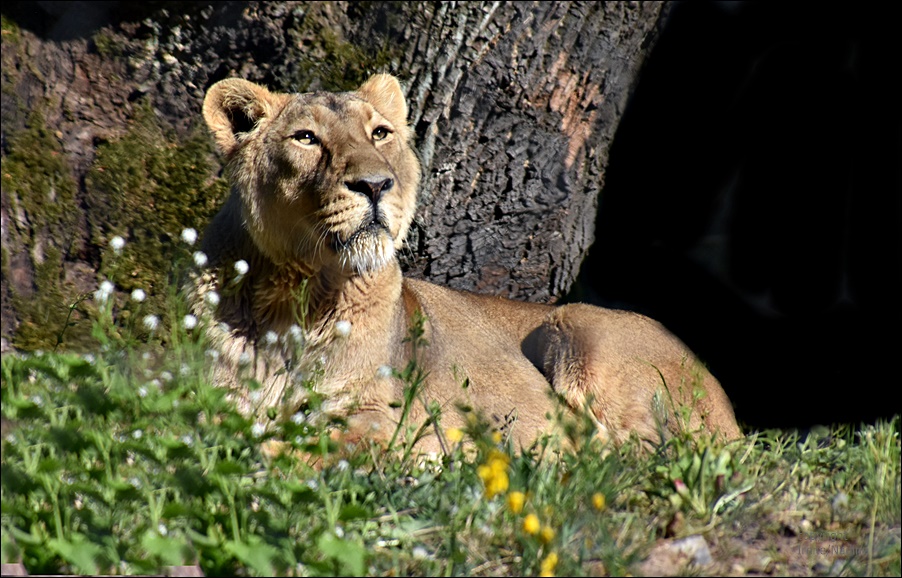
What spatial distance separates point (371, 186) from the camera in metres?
4.82

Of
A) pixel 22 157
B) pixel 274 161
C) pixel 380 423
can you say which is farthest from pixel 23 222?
pixel 380 423

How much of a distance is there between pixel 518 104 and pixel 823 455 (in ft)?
11.0

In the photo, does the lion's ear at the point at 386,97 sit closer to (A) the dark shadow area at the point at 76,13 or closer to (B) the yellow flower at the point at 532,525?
(A) the dark shadow area at the point at 76,13

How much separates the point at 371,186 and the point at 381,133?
0.79 metres

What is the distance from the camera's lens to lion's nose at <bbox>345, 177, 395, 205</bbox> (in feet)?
15.8

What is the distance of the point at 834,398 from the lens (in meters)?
7.00

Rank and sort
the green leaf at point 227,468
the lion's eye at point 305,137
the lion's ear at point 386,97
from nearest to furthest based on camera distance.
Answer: the green leaf at point 227,468 < the lion's eye at point 305,137 < the lion's ear at point 386,97

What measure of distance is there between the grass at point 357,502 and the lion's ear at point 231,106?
173cm

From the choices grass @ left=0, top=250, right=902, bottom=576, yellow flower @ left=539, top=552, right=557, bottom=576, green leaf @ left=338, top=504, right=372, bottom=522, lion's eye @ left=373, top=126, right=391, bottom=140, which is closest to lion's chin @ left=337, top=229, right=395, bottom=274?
lion's eye @ left=373, top=126, right=391, bottom=140

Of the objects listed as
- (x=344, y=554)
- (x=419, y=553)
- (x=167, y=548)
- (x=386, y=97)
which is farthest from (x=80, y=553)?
(x=386, y=97)

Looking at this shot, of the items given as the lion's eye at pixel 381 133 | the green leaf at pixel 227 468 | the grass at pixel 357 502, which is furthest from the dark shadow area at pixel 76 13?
the green leaf at pixel 227 468

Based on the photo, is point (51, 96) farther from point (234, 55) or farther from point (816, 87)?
point (816, 87)

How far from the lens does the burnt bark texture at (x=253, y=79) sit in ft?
21.8

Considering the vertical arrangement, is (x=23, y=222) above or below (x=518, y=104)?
below
